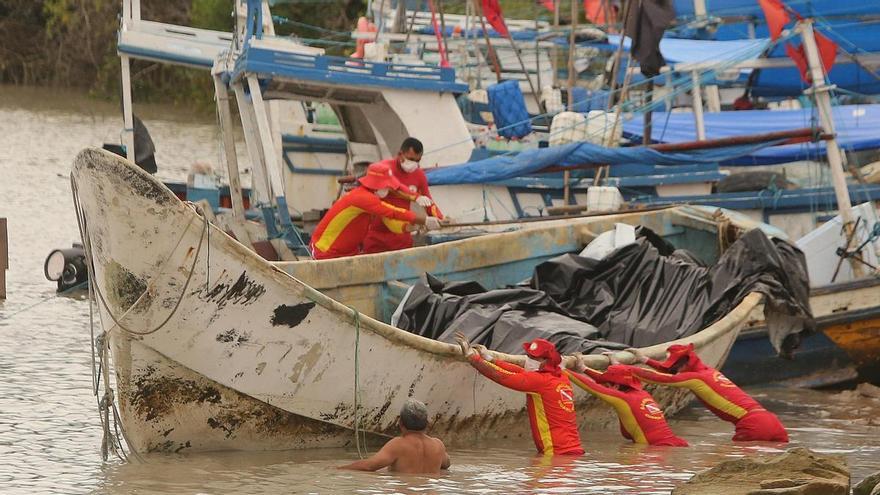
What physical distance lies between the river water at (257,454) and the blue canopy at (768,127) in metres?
5.66

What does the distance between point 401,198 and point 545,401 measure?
362 cm

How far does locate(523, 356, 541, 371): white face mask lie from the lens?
1032 centimetres

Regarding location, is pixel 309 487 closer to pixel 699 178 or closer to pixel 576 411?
pixel 576 411

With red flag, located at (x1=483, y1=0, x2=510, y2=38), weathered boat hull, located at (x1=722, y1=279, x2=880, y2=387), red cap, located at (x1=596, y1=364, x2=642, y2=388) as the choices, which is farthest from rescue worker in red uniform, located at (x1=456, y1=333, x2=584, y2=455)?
red flag, located at (x1=483, y1=0, x2=510, y2=38)

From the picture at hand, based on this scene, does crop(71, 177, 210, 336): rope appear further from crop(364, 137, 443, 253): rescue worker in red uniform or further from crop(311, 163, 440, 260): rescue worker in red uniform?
crop(364, 137, 443, 253): rescue worker in red uniform

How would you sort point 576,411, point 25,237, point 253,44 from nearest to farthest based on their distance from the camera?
point 576,411, point 253,44, point 25,237

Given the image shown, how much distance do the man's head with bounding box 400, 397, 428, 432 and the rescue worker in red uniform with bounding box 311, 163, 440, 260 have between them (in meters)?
3.80

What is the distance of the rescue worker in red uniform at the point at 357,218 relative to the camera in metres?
13.1

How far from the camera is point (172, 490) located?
29.0 feet

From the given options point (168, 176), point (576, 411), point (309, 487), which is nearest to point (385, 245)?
point (576, 411)

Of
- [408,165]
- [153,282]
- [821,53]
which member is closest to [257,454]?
[153,282]

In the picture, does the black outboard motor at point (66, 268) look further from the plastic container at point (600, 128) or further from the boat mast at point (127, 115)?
the plastic container at point (600, 128)

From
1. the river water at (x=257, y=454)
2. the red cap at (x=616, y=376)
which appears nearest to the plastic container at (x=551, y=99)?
the river water at (x=257, y=454)

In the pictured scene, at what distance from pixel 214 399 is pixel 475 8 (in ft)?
47.2
